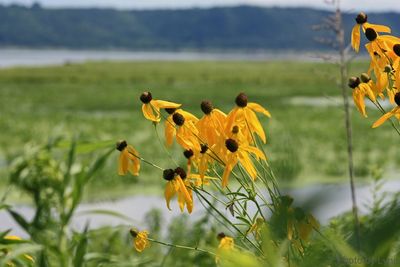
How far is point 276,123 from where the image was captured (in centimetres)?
1564

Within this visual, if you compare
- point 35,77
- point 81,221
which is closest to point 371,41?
point 81,221

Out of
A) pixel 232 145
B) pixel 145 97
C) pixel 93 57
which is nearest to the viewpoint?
pixel 232 145

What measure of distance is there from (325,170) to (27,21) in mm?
190772

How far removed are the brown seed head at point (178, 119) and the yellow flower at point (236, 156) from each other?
0.10 m

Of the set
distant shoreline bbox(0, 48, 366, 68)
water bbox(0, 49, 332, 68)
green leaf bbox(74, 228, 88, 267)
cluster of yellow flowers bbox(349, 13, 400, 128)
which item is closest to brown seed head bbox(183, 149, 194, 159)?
cluster of yellow flowers bbox(349, 13, 400, 128)

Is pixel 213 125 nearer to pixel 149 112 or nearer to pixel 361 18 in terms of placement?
pixel 149 112

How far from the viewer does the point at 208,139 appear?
1028mm

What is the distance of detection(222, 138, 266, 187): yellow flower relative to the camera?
96cm

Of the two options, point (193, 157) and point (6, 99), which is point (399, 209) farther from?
point (6, 99)

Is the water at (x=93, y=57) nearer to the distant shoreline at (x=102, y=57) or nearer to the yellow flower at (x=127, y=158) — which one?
the distant shoreline at (x=102, y=57)

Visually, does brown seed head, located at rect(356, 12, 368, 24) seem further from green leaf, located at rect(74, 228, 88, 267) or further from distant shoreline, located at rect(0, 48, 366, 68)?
distant shoreline, located at rect(0, 48, 366, 68)

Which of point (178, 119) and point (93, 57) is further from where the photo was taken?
point (93, 57)

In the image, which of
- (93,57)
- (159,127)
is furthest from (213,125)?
(93,57)

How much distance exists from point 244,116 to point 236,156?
0.09 metres
